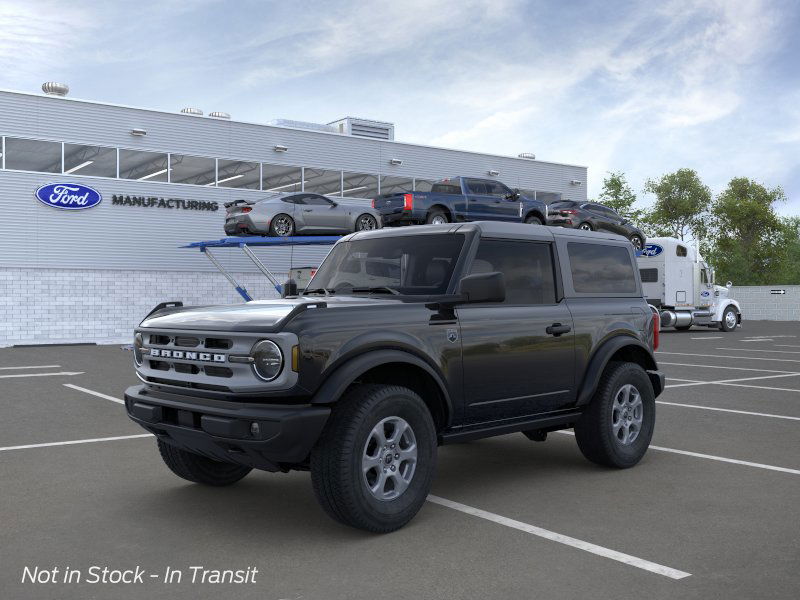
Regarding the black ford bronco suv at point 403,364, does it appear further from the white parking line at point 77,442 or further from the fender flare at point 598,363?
the white parking line at point 77,442

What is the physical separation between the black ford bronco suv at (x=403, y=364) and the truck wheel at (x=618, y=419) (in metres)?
0.02

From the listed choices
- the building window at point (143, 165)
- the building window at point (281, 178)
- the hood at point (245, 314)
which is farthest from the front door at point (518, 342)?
the building window at point (281, 178)

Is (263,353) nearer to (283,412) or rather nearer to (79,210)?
(283,412)

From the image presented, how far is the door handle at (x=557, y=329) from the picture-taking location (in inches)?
243

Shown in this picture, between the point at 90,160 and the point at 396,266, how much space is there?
2472 centimetres

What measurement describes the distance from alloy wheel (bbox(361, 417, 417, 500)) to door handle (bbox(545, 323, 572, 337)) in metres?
1.61

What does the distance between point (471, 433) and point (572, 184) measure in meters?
36.7

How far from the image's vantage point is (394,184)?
114 ft

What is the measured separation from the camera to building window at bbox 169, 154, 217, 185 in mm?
29578

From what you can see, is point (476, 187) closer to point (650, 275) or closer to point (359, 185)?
point (650, 275)

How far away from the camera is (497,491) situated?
6.03 m

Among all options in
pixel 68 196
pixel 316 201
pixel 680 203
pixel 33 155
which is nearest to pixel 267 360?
pixel 316 201

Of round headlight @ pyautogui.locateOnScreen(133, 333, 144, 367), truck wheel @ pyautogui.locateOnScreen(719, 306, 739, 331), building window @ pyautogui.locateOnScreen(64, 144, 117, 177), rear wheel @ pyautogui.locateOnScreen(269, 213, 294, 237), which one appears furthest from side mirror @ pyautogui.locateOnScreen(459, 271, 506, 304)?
truck wheel @ pyautogui.locateOnScreen(719, 306, 739, 331)

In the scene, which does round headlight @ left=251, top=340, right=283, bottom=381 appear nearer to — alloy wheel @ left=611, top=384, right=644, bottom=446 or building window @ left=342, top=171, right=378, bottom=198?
alloy wheel @ left=611, top=384, right=644, bottom=446
